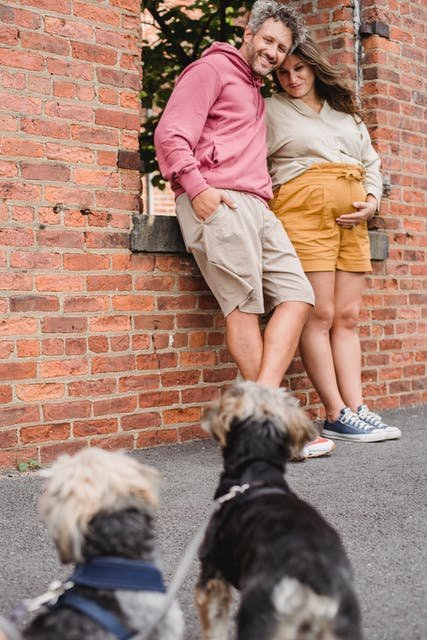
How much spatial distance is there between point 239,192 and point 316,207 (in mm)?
660

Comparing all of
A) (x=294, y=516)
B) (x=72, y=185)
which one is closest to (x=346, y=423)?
(x=72, y=185)

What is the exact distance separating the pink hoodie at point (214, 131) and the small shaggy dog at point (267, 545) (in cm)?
230

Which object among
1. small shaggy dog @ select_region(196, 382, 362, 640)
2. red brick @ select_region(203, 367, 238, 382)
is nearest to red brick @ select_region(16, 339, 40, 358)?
red brick @ select_region(203, 367, 238, 382)

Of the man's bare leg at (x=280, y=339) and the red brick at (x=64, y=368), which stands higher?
the man's bare leg at (x=280, y=339)

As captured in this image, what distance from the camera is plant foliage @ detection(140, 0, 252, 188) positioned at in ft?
24.7

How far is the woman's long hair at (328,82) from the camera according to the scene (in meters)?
5.29

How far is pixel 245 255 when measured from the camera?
4.78 meters

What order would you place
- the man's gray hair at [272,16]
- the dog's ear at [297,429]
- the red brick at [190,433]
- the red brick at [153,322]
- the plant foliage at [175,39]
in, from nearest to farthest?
1. the dog's ear at [297,429]
2. the man's gray hair at [272,16]
3. the red brick at [153,322]
4. the red brick at [190,433]
5. the plant foliage at [175,39]

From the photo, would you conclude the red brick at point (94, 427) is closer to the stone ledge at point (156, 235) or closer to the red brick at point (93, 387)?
the red brick at point (93, 387)

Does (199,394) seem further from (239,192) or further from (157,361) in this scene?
(239,192)

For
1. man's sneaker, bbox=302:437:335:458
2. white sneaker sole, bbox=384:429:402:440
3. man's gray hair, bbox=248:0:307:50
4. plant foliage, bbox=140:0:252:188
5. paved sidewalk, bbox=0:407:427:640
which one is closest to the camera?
paved sidewalk, bbox=0:407:427:640

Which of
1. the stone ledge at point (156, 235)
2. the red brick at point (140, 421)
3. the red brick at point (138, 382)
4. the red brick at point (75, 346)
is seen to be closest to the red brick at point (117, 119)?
the stone ledge at point (156, 235)

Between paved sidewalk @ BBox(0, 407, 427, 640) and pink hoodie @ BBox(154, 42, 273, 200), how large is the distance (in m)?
1.50

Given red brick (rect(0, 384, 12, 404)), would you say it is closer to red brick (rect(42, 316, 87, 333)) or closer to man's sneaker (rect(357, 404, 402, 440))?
red brick (rect(42, 316, 87, 333))
